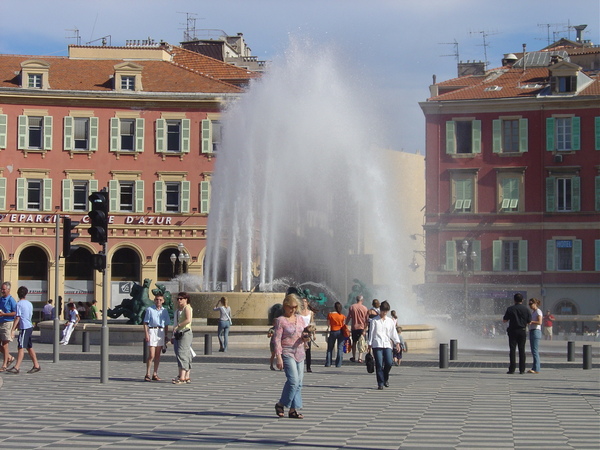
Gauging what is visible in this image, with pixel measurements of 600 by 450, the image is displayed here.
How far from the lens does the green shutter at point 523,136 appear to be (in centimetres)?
6266

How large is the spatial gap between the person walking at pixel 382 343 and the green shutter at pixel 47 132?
4372cm

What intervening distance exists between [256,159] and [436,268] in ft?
69.9

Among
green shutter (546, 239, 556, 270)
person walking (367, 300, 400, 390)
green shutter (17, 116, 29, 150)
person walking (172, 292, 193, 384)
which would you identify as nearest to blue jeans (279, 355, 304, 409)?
person walking (367, 300, 400, 390)

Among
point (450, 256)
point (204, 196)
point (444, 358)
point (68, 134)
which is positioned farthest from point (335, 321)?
point (450, 256)

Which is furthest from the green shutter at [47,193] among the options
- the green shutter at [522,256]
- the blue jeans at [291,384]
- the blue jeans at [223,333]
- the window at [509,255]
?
the blue jeans at [291,384]

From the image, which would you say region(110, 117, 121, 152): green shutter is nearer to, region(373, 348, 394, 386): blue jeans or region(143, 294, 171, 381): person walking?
region(143, 294, 171, 381): person walking

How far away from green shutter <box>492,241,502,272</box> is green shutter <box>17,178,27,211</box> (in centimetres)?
2543

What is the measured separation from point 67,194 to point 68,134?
10.6 ft

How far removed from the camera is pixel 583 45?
74750 mm

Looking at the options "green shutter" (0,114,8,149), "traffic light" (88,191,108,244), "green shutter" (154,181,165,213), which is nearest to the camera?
"traffic light" (88,191,108,244)

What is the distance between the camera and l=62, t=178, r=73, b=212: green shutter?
59688mm

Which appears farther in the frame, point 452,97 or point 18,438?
point 452,97

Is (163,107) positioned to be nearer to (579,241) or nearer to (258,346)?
(579,241)

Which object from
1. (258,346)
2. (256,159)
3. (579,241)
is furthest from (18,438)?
(579,241)
